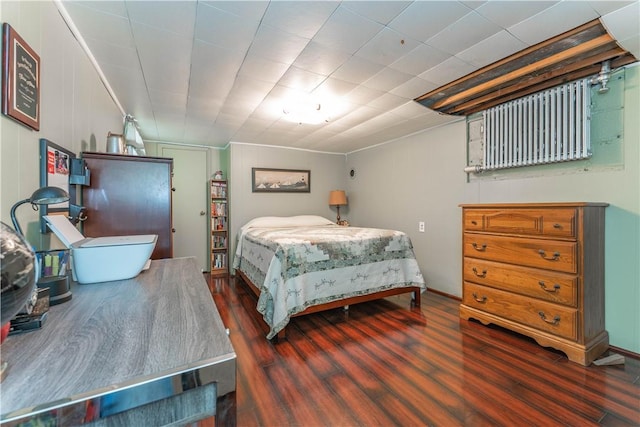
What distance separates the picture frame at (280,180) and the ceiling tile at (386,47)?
9.24ft

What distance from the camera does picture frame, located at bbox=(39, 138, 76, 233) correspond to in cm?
120

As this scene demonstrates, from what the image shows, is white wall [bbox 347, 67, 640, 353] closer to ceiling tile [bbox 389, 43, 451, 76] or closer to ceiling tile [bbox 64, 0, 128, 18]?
ceiling tile [bbox 389, 43, 451, 76]

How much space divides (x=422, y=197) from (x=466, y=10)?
2328 millimetres

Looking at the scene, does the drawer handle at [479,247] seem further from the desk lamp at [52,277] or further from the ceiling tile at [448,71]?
the desk lamp at [52,277]

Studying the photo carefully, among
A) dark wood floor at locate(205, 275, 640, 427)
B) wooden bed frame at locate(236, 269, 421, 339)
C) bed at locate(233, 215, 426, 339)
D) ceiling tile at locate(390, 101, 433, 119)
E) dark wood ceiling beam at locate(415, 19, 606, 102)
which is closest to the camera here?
dark wood floor at locate(205, 275, 640, 427)

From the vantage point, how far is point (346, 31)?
5.22ft

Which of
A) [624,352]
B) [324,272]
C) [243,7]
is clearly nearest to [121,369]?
[243,7]

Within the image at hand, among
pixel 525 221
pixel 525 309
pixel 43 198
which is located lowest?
pixel 525 309

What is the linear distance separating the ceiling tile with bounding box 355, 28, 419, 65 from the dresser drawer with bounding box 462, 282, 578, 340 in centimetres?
203

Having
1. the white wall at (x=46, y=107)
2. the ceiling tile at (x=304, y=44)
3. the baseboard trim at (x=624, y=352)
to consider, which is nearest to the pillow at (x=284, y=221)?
the ceiling tile at (x=304, y=44)

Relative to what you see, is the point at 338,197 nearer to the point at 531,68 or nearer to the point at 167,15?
the point at 531,68

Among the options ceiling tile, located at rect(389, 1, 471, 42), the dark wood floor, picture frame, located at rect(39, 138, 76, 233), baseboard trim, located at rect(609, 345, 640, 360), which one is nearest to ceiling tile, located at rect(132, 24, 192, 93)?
picture frame, located at rect(39, 138, 76, 233)

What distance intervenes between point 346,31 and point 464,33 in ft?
2.37

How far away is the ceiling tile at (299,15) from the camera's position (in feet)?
4.54
